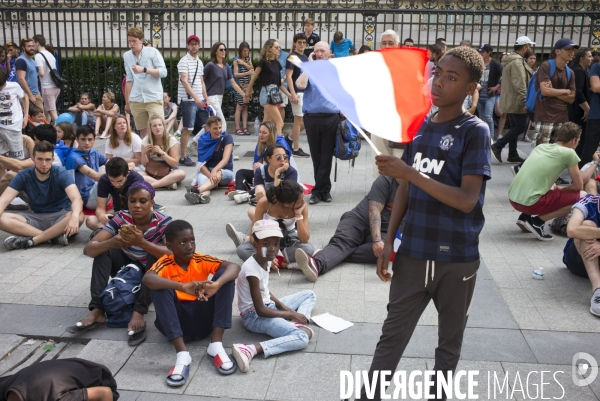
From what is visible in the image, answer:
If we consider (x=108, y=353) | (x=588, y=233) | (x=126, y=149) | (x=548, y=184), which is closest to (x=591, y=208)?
(x=588, y=233)

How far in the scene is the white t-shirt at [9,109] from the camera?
8445mm

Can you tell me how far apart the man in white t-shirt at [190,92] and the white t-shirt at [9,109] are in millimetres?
3141

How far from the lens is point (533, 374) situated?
4.18 metres

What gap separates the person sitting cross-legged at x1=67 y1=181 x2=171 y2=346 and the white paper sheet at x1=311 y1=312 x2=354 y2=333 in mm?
1235

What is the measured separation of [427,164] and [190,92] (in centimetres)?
857

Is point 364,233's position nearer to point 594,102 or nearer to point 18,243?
point 18,243

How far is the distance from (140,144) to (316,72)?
6.27 meters

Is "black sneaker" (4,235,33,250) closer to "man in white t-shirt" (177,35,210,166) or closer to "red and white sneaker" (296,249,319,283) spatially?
"red and white sneaker" (296,249,319,283)

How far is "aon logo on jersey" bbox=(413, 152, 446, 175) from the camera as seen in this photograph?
3139 mm

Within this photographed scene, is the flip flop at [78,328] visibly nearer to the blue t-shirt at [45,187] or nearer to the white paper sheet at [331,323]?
the white paper sheet at [331,323]

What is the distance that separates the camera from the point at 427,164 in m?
3.19

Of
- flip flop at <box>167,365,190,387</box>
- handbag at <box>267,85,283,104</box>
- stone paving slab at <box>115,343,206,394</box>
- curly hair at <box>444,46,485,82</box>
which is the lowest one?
stone paving slab at <box>115,343,206,394</box>

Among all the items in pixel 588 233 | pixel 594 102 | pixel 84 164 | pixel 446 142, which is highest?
pixel 446 142

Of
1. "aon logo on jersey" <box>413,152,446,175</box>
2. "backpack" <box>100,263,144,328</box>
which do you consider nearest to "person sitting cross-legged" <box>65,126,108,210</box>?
"backpack" <box>100,263,144,328</box>
